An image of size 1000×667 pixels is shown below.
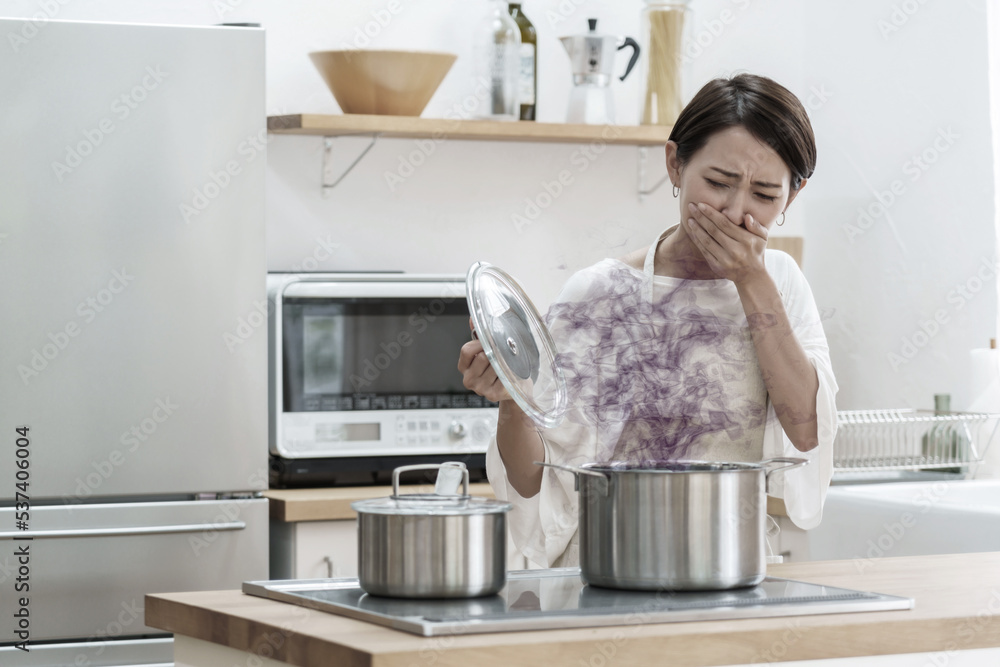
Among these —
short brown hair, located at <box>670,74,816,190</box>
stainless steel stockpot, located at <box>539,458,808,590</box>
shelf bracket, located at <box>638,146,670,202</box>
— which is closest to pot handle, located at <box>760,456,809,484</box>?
stainless steel stockpot, located at <box>539,458,808,590</box>

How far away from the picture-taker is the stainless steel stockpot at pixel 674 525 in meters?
1.06

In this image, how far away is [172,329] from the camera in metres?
2.11

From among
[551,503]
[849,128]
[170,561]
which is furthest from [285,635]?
[849,128]

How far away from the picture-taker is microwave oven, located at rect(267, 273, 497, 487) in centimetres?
233

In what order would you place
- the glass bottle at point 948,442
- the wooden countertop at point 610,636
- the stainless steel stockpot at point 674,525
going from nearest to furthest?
1. the wooden countertop at point 610,636
2. the stainless steel stockpot at point 674,525
3. the glass bottle at point 948,442

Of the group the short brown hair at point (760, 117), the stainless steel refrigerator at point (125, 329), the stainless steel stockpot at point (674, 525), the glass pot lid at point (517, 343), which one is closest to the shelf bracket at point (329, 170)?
the stainless steel refrigerator at point (125, 329)

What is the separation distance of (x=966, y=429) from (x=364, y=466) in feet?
3.86

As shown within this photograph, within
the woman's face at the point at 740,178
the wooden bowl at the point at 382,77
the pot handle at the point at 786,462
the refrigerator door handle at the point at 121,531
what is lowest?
the refrigerator door handle at the point at 121,531

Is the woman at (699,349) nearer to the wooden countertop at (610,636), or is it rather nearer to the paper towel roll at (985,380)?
the wooden countertop at (610,636)

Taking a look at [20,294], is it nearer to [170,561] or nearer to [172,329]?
[172,329]

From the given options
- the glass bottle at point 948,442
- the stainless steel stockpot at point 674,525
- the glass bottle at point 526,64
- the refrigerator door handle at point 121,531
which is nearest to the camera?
the stainless steel stockpot at point 674,525

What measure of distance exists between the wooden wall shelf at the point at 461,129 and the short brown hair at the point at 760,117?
1.22 m

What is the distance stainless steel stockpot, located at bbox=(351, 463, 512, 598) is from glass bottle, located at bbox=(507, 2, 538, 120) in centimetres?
178

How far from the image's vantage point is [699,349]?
4.02 ft
